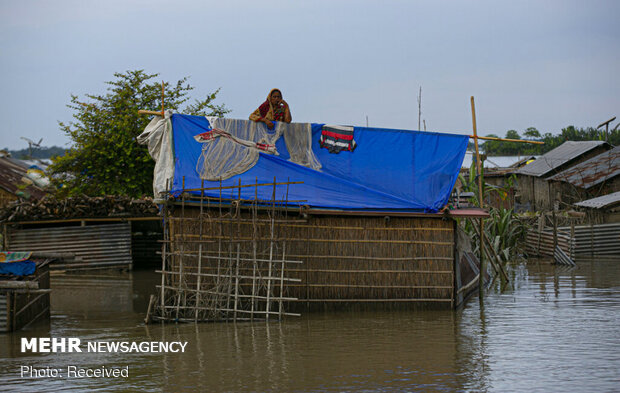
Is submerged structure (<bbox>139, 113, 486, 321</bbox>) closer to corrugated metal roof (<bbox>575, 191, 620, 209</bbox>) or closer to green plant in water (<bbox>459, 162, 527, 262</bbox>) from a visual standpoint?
green plant in water (<bbox>459, 162, 527, 262</bbox>)

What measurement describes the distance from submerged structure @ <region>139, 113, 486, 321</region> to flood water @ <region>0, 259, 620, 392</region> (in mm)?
386

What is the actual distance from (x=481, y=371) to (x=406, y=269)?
3.25 meters

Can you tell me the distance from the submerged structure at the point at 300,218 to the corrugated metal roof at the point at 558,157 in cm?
1730

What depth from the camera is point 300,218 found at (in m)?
9.55

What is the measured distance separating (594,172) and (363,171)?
51.6ft

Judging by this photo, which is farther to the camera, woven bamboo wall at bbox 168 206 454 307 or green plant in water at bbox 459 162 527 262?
green plant in water at bbox 459 162 527 262

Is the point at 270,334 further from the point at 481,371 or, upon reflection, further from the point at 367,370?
the point at 481,371

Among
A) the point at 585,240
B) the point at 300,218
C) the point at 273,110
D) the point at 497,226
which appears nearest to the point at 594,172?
the point at 585,240

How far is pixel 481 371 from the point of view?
6594 mm

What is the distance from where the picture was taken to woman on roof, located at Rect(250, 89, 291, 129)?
10.6 m

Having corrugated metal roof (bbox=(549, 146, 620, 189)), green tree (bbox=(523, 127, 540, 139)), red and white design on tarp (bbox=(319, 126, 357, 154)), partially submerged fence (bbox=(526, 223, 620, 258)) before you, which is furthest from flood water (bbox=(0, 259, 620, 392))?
green tree (bbox=(523, 127, 540, 139))

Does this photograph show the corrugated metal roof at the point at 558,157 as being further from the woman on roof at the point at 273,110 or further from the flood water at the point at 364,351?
the woman on roof at the point at 273,110

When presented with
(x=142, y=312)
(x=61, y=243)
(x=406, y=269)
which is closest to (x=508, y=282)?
(x=406, y=269)

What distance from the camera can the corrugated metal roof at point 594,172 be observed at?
22.4 meters
